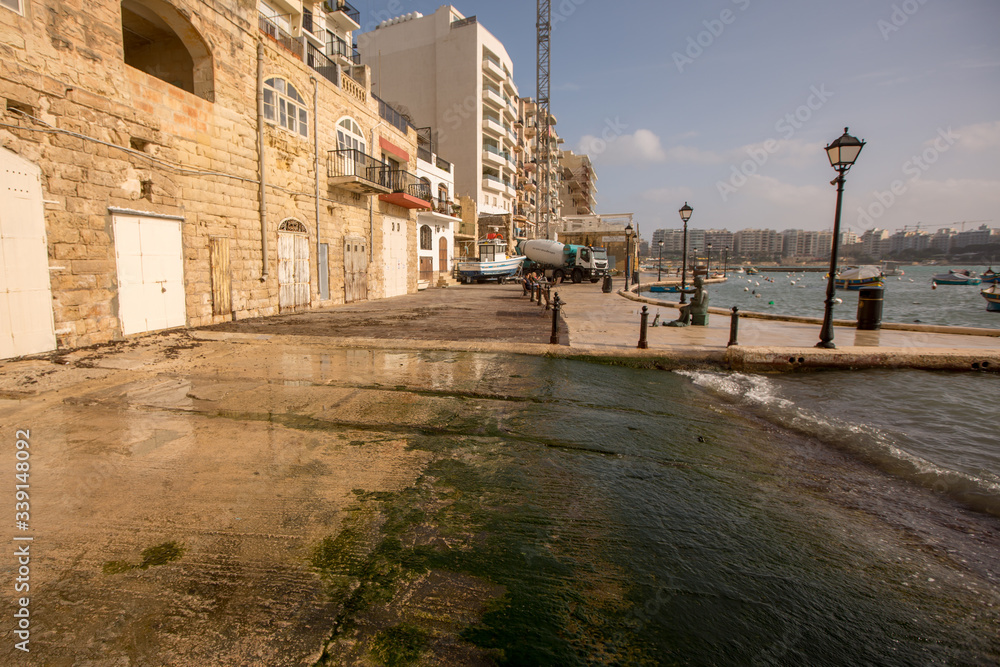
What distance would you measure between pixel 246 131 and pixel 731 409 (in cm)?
1280

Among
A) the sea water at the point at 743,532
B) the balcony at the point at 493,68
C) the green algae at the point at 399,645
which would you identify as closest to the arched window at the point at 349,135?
the sea water at the point at 743,532

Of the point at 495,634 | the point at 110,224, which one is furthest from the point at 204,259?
the point at 495,634

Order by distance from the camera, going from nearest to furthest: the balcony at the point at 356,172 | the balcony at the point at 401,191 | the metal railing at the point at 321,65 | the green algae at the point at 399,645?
the green algae at the point at 399,645 → the balcony at the point at 356,172 → the metal railing at the point at 321,65 → the balcony at the point at 401,191

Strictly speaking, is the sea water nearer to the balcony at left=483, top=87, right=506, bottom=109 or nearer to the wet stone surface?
the wet stone surface

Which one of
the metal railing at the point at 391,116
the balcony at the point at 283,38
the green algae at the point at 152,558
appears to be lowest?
the green algae at the point at 152,558

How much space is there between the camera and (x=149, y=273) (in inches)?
372

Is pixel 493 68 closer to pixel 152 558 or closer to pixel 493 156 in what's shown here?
pixel 493 156

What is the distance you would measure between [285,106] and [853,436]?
1518cm

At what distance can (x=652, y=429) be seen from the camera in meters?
4.97

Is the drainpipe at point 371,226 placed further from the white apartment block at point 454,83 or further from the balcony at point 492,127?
the balcony at point 492,127

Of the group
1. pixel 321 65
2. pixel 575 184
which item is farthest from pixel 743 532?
pixel 575 184

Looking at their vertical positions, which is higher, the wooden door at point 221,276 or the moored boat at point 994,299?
the wooden door at point 221,276

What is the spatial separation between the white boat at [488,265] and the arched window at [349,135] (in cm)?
1583

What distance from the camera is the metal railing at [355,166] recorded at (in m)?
15.7
